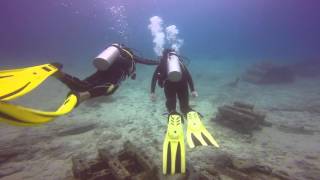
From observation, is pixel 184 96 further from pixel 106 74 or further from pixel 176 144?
pixel 106 74

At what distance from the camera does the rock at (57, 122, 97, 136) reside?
29.0 ft

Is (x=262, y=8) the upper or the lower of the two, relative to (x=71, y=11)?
upper

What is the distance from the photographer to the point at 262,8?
102688mm

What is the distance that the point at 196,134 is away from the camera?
5336mm

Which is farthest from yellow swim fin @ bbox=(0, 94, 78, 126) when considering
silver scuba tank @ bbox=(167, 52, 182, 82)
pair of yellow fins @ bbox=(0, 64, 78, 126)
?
silver scuba tank @ bbox=(167, 52, 182, 82)

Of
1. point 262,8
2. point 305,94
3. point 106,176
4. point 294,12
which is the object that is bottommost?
point 106,176

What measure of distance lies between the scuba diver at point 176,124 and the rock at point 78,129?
154 inches

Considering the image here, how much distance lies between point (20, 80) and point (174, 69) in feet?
8.87

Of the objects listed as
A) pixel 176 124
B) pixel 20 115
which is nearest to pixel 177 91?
pixel 176 124

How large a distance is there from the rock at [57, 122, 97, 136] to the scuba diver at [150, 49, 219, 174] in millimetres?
3913

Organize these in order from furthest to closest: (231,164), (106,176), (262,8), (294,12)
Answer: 1. (262,8)
2. (294,12)
3. (231,164)
4. (106,176)

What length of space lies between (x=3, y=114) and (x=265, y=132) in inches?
321

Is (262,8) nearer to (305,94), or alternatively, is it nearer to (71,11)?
(71,11)

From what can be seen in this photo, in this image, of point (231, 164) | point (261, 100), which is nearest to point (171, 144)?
point (231, 164)
